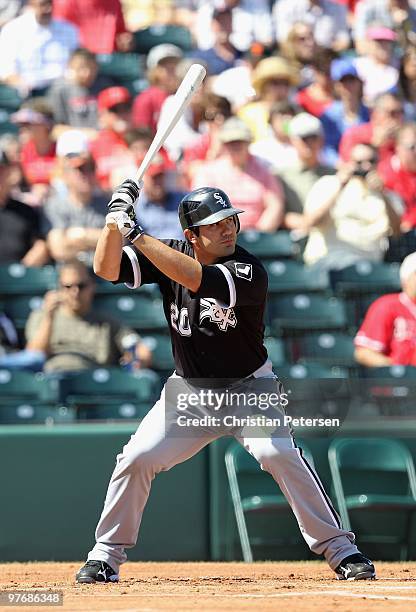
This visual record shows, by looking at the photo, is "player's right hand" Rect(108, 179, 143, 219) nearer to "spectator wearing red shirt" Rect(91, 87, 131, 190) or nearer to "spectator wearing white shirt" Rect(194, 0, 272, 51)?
"spectator wearing red shirt" Rect(91, 87, 131, 190)

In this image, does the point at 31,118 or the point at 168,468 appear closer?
the point at 168,468

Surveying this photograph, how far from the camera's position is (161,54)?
32.2 feet

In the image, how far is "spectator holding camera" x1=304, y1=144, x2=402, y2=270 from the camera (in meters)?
8.78

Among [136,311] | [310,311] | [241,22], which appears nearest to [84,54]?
[241,22]

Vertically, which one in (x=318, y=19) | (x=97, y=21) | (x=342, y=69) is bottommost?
(x=342, y=69)

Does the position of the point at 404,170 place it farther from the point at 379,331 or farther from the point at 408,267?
the point at 379,331

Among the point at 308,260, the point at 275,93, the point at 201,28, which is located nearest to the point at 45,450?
the point at 308,260

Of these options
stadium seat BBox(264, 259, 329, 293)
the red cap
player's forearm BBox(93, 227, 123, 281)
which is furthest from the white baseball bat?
the red cap

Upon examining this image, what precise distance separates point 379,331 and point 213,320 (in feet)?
10.9

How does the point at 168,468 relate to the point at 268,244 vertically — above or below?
below

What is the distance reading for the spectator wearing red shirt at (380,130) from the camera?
9.57 m

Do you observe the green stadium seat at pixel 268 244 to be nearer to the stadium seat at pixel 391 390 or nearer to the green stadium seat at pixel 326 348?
the green stadium seat at pixel 326 348

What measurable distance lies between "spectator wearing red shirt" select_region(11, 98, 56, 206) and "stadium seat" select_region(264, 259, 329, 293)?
1987 mm

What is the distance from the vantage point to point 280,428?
15.6 ft
